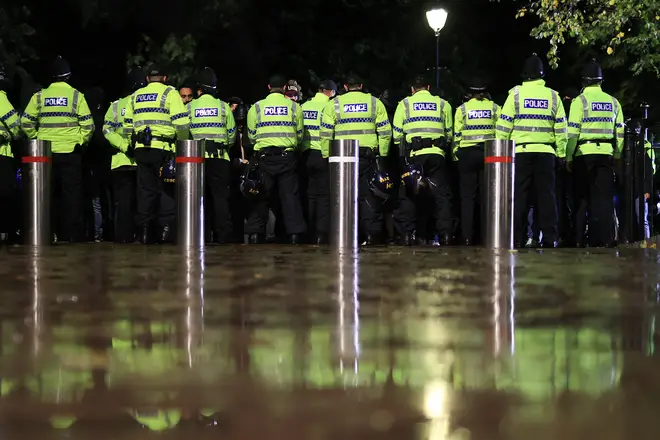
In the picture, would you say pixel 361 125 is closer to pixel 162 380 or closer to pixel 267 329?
pixel 267 329

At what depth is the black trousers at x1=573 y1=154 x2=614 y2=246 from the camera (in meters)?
14.0

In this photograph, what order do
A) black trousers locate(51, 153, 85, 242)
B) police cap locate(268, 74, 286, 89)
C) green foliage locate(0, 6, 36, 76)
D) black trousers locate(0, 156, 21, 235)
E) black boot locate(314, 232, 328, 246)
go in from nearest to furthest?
police cap locate(268, 74, 286, 89), black trousers locate(0, 156, 21, 235), black boot locate(314, 232, 328, 246), black trousers locate(51, 153, 85, 242), green foliage locate(0, 6, 36, 76)

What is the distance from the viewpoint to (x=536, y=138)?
13.4 m

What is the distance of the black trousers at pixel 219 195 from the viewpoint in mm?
14547

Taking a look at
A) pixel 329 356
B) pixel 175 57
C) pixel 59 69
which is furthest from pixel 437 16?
pixel 329 356

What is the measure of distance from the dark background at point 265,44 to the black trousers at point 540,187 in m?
9.02

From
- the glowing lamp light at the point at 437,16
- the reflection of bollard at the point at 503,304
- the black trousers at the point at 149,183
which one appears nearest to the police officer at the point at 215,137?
the black trousers at the point at 149,183

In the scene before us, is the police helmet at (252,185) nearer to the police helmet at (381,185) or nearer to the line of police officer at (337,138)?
the line of police officer at (337,138)

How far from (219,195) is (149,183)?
36.6 inches

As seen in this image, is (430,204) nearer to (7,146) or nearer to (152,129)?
(152,129)

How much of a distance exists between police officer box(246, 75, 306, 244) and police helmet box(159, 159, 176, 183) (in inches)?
40.2

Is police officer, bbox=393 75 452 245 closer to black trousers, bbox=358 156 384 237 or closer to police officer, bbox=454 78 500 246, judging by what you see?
police officer, bbox=454 78 500 246

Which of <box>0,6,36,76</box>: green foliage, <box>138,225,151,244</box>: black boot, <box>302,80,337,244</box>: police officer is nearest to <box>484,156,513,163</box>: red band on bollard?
<box>302,80,337,244</box>: police officer

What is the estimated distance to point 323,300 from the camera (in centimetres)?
657
